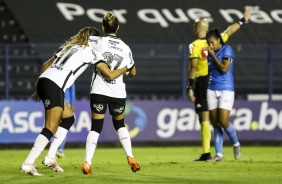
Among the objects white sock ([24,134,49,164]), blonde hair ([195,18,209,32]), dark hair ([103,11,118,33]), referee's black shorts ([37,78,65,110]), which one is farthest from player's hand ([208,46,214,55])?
white sock ([24,134,49,164])

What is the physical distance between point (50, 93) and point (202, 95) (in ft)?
13.8

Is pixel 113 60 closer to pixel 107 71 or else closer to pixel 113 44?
pixel 113 44

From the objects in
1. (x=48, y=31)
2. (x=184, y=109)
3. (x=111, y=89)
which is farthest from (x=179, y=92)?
(x=111, y=89)

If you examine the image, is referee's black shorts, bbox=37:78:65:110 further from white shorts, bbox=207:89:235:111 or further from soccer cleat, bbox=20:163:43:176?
white shorts, bbox=207:89:235:111

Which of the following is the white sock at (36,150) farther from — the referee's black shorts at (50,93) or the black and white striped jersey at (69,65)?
the black and white striped jersey at (69,65)

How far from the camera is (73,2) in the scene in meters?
28.2

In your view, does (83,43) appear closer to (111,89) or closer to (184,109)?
(111,89)

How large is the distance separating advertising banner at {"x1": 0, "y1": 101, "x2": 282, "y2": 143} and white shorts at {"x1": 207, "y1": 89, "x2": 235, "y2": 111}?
6.93 m

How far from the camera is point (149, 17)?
2836 centimetres

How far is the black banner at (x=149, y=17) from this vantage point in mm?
27312

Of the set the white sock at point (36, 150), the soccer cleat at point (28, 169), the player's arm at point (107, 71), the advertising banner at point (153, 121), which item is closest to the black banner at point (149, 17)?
the advertising banner at point (153, 121)

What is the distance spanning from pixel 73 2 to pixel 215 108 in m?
11.9

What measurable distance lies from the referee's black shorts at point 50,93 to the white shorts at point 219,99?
420 cm

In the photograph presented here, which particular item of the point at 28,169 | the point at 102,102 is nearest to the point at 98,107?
the point at 102,102
